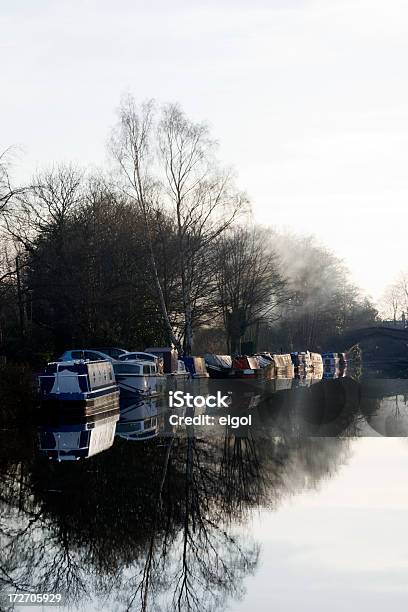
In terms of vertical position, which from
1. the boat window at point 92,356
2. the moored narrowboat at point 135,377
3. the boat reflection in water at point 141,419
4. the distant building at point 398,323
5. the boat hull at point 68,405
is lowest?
the boat reflection in water at point 141,419

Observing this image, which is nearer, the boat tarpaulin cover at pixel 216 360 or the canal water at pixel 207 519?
the canal water at pixel 207 519

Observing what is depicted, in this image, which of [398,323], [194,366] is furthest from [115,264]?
[398,323]

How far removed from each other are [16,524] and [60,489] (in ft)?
10.9

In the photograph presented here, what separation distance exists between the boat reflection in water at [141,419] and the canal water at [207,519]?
1.05 feet

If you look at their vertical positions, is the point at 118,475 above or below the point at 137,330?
below

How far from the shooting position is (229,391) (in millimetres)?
52781

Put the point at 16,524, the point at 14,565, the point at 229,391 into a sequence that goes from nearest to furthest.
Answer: the point at 14,565, the point at 16,524, the point at 229,391

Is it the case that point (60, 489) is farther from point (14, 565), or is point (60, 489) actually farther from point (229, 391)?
point (229, 391)

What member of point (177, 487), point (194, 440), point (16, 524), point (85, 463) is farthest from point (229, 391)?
point (16, 524)

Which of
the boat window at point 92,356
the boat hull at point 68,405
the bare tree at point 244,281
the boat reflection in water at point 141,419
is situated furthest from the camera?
the bare tree at point 244,281

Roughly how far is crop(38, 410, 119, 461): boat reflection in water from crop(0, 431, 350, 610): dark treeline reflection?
0.59m

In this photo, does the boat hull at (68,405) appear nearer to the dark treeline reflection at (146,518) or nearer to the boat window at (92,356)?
the dark treeline reflection at (146,518)

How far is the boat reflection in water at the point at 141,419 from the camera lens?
29355 mm

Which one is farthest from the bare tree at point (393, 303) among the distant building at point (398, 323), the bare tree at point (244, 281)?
the bare tree at point (244, 281)
